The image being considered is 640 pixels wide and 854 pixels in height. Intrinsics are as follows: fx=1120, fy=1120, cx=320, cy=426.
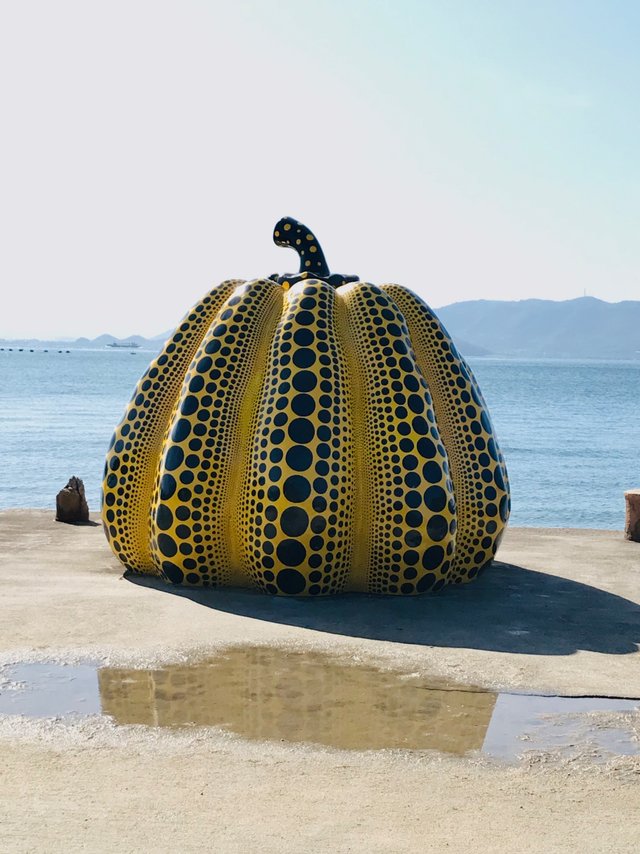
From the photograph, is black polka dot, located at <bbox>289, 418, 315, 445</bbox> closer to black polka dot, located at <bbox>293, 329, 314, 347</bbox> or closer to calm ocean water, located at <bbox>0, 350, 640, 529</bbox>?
black polka dot, located at <bbox>293, 329, 314, 347</bbox>

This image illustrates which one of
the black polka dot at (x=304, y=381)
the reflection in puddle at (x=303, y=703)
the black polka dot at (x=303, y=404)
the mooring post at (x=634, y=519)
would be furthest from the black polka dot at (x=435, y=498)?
the mooring post at (x=634, y=519)

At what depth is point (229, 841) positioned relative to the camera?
4980mm

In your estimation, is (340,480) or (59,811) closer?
(59,811)

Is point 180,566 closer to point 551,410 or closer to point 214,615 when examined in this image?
point 214,615

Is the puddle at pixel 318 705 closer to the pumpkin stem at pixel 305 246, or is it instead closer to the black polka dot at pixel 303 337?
the black polka dot at pixel 303 337

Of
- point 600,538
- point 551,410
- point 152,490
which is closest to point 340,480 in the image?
point 152,490

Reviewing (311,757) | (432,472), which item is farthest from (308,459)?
(311,757)

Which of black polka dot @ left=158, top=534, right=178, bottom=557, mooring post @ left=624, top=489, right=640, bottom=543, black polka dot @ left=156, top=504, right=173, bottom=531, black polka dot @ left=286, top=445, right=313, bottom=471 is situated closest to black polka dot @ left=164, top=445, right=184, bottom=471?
black polka dot @ left=156, top=504, right=173, bottom=531

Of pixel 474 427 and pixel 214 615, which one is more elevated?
pixel 474 427

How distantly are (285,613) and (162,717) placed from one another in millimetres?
2545

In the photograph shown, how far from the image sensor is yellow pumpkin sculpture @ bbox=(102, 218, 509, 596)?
30.7 feet

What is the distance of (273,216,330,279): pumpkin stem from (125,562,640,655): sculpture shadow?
3487mm

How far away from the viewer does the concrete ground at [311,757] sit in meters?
5.11

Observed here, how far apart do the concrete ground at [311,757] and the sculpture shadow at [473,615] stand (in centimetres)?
2
